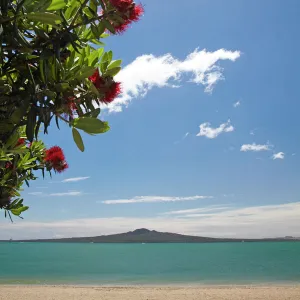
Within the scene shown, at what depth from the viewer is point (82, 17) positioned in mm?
1371

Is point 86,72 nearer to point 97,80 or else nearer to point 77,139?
point 97,80

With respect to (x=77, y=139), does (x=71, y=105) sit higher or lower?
higher

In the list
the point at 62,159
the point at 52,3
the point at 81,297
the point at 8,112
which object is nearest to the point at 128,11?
the point at 52,3

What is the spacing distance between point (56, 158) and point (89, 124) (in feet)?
3.55

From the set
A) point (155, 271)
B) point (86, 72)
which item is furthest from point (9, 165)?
point (155, 271)

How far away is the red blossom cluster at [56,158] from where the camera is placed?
2.45 m

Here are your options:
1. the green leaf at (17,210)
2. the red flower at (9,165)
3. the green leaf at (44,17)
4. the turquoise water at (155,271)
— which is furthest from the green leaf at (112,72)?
the turquoise water at (155,271)

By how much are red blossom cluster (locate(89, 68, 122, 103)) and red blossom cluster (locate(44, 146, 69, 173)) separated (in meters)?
0.97

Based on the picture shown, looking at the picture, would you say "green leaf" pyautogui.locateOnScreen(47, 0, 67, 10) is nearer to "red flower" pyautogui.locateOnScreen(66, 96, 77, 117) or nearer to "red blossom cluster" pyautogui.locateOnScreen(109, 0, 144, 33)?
"red blossom cluster" pyautogui.locateOnScreen(109, 0, 144, 33)

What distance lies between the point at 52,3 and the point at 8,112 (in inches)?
16.1

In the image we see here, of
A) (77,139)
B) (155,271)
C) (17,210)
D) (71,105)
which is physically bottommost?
(155,271)

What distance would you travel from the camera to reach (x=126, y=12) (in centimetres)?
140

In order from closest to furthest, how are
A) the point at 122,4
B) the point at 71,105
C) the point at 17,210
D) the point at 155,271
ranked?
the point at 122,4 → the point at 71,105 → the point at 17,210 → the point at 155,271

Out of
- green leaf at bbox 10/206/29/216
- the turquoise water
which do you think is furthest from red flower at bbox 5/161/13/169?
the turquoise water
